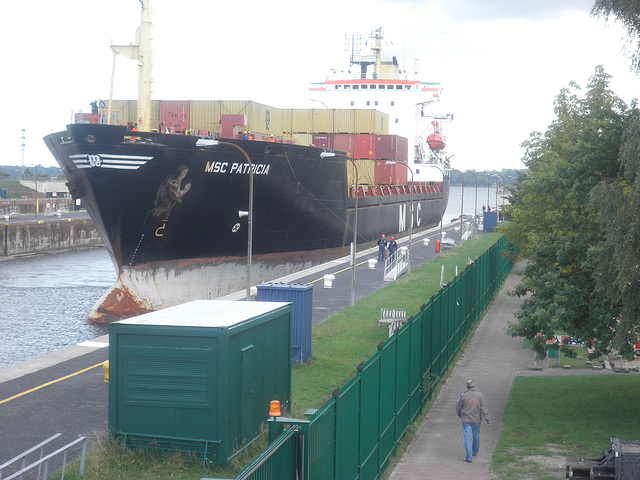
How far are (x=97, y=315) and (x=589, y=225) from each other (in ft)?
72.1

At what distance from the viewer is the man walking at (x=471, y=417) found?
11.6 meters

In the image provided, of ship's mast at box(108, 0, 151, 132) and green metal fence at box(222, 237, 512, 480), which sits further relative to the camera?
ship's mast at box(108, 0, 151, 132)

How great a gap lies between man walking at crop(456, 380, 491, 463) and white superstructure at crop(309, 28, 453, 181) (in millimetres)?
57256

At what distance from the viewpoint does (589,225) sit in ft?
47.3

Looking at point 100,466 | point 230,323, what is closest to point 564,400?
point 230,323

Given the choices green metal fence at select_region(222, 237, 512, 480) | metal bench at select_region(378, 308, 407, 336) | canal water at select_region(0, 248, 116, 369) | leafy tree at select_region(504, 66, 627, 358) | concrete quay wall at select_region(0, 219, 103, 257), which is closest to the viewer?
green metal fence at select_region(222, 237, 512, 480)

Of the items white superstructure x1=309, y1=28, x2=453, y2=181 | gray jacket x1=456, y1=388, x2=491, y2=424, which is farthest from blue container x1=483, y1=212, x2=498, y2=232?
gray jacket x1=456, y1=388, x2=491, y2=424

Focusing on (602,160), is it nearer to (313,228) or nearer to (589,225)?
(589,225)

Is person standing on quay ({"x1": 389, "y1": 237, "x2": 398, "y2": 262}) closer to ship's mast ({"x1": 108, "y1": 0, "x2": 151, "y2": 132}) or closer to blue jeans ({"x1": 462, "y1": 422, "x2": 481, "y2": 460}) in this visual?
ship's mast ({"x1": 108, "y1": 0, "x2": 151, "y2": 132})

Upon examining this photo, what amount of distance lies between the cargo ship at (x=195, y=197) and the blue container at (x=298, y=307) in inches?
162

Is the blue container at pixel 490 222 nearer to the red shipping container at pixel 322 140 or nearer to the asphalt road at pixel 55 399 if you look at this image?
the red shipping container at pixel 322 140

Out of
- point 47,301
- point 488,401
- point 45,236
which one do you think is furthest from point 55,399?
point 45,236

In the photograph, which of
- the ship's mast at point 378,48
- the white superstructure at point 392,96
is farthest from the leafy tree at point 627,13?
the ship's mast at point 378,48

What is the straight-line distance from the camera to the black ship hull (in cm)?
2728
